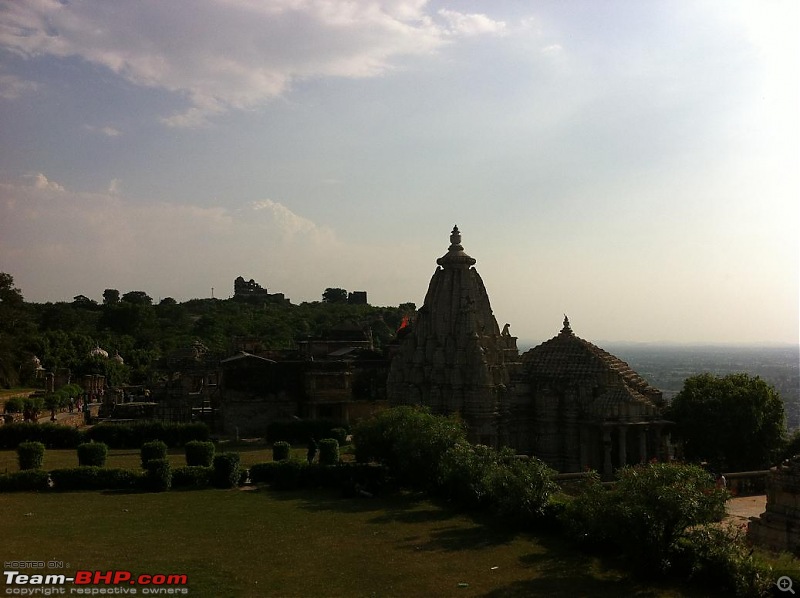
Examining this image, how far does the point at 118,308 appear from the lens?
399 feet

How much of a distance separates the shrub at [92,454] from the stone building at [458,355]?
15.7 m

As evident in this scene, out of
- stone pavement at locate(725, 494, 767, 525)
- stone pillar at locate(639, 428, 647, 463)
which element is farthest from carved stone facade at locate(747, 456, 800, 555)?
stone pillar at locate(639, 428, 647, 463)

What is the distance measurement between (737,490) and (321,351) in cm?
4899

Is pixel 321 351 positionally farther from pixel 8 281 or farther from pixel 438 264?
pixel 438 264

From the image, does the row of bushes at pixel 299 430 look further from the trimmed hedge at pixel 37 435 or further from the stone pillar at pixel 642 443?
the stone pillar at pixel 642 443

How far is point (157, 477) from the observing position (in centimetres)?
2933

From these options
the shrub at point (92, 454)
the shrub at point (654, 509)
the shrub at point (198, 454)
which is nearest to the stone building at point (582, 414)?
the shrub at point (198, 454)

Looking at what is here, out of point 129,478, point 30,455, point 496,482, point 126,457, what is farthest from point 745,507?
point 126,457

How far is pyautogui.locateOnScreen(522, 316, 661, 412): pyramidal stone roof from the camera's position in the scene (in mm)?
35844

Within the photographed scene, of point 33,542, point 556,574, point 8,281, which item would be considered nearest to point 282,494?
point 33,542

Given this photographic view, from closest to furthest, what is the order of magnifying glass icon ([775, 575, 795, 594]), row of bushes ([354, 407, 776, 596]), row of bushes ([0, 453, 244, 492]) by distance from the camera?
1. magnifying glass icon ([775, 575, 795, 594])
2. row of bushes ([354, 407, 776, 596])
3. row of bushes ([0, 453, 244, 492])

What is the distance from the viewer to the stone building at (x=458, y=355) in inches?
1405

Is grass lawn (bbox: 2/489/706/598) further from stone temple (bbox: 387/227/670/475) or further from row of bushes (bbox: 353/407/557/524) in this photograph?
stone temple (bbox: 387/227/670/475)
